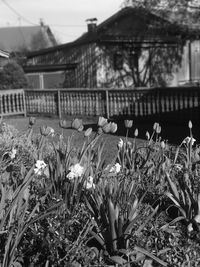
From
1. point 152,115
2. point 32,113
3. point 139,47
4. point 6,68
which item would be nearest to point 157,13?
point 139,47

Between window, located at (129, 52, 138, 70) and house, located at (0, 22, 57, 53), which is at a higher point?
house, located at (0, 22, 57, 53)

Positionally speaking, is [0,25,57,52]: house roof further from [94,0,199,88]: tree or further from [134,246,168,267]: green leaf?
[134,246,168,267]: green leaf

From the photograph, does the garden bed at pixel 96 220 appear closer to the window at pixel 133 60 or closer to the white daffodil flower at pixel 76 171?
the white daffodil flower at pixel 76 171

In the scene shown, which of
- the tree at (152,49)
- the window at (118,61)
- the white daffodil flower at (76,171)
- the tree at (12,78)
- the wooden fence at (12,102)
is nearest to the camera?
the white daffodil flower at (76,171)

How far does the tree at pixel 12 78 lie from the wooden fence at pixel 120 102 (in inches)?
168

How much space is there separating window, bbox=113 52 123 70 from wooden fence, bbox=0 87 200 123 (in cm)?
938

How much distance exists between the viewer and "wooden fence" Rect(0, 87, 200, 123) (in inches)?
548

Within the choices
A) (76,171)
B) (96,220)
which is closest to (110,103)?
(76,171)

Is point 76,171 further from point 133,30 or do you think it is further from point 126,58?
point 133,30

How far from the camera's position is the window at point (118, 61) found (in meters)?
28.1

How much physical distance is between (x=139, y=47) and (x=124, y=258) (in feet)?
88.0

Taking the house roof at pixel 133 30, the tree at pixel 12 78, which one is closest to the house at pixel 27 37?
the house roof at pixel 133 30

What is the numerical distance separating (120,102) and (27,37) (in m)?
64.2

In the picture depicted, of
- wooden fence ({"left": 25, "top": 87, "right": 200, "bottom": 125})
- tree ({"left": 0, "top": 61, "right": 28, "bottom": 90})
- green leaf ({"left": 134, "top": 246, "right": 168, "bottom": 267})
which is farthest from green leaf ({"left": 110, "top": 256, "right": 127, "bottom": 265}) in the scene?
tree ({"left": 0, "top": 61, "right": 28, "bottom": 90})
